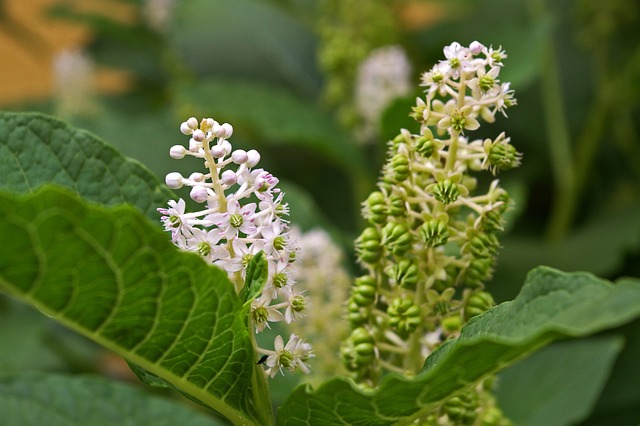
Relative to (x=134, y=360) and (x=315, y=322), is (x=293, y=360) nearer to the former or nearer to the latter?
(x=134, y=360)

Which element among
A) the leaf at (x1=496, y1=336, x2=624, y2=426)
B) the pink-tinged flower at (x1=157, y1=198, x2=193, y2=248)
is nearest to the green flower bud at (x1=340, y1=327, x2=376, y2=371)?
the pink-tinged flower at (x1=157, y1=198, x2=193, y2=248)

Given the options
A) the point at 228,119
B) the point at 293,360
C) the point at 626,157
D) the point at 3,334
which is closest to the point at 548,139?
the point at 626,157

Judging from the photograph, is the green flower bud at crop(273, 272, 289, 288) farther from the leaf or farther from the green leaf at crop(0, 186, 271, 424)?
the leaf

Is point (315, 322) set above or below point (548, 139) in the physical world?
below

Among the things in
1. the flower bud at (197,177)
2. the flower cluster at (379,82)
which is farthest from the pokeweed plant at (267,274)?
the flower cluster at (379,82)

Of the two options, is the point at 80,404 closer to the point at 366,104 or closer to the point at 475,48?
the point at 475,48

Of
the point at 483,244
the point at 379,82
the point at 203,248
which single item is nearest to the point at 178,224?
the point at 203,248

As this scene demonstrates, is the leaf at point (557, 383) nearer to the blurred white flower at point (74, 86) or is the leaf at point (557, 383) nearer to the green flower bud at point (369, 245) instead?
the green flower bud at point (369, 245)
